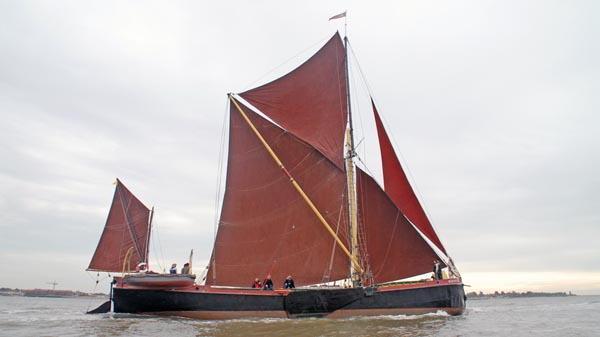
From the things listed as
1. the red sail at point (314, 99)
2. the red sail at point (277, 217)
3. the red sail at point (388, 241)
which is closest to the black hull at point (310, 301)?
the red sail at point (388, 241)

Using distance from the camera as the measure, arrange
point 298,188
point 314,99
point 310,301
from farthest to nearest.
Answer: point 314,99, point 298,188, point 310,301

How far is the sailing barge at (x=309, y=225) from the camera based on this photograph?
2633cm

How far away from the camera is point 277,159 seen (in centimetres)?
2958

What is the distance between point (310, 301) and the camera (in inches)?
1018

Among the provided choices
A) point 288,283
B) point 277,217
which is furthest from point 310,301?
point 277,217

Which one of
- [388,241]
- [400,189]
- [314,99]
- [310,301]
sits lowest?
[310,301]

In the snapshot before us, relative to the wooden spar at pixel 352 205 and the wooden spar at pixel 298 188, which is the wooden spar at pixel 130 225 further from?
the wooden spar at pixel 352 205

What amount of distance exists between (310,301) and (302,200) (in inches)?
269

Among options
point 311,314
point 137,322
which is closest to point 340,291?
point 311,314

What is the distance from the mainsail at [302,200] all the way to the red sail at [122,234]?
46.0ft

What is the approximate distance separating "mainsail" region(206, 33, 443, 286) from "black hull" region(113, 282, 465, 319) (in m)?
2.51

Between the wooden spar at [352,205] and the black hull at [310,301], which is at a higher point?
the wooden spar at [352,205]

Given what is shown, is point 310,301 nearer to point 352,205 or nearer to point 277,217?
point 277,217

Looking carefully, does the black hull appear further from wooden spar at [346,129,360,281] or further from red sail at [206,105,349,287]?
red sail at [206,105,349,287]
